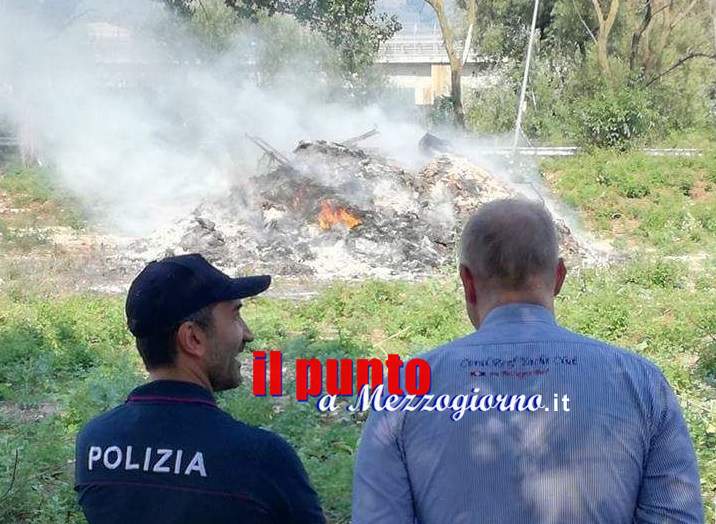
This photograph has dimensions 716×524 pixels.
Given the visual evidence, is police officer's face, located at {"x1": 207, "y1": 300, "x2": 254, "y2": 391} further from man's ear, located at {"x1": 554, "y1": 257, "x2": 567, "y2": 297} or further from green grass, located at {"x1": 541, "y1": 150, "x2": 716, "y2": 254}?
green grass, located at {"x1": 541, "y1": 150, "x2": 716, "y2": 254}

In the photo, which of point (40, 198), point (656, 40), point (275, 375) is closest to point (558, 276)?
point (275, 375)

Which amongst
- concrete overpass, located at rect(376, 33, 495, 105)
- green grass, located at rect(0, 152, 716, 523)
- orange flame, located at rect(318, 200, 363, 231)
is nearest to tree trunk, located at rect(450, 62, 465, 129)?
green grass, located at rect(0, 152, 716, 523)

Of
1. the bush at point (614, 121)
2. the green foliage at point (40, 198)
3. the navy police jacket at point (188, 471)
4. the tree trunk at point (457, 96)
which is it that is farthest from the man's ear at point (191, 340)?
the tree trunk at point (457, 96)

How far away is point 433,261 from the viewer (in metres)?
13.5

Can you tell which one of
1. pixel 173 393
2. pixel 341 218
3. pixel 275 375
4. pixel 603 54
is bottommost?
pixel 341 218

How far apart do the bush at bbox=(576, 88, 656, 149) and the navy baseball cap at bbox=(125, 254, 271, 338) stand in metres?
21.4

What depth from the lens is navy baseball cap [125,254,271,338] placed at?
92.7 inches

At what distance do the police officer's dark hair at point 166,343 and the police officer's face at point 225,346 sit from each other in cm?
3

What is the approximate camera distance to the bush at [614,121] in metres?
22.8

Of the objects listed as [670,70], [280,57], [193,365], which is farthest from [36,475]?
[670,70]

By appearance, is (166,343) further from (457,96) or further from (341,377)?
(457,96)

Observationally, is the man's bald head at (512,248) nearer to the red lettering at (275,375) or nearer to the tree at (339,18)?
the red lettering at (275,375)

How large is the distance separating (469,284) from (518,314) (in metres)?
0.16

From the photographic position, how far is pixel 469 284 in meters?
2.28
